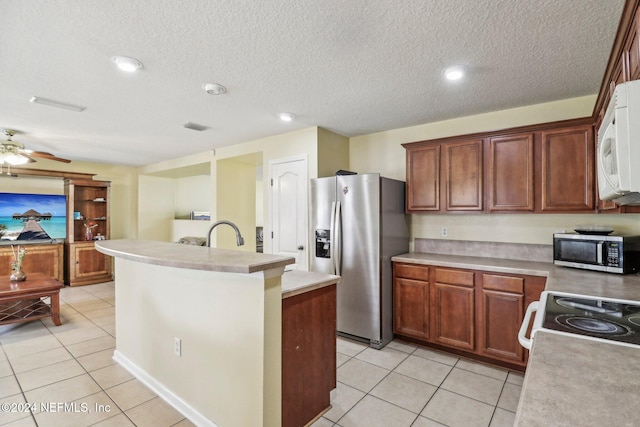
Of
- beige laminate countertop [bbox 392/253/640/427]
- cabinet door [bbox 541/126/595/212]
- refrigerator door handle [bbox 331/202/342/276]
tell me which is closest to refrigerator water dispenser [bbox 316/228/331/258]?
refrigerator door handle [bbox 331/202/342/276]

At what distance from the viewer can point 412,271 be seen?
3242 mm

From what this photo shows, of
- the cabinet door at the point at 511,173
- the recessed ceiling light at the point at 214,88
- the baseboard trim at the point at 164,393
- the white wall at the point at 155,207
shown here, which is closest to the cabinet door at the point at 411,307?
the cabinet door at the point at 511,173

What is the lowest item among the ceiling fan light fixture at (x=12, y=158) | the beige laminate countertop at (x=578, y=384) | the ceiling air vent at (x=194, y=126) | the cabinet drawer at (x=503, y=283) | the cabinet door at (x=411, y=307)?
the cabinet door at (x=411, y=307)

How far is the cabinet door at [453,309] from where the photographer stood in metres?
2.90

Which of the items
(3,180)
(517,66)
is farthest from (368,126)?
(3,180)

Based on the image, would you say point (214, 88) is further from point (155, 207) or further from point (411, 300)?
point (155, 207)

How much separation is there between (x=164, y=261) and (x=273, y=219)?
2.60 meters

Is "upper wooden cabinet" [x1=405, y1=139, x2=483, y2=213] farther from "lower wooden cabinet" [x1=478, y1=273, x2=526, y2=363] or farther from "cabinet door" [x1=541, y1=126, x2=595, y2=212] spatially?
"lower wooden cabinet" [x1=478, y1=273, x2=526, y2=363]

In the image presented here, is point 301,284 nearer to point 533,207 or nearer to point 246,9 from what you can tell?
point 246,9

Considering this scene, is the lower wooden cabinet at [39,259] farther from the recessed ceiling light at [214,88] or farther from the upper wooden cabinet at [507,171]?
the upper wooden cabinet at [507,171]

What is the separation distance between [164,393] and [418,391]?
1.93 metres

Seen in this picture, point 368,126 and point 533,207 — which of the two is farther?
point 368,126

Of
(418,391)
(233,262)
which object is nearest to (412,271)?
(418,391)

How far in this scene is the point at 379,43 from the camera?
1963mm
